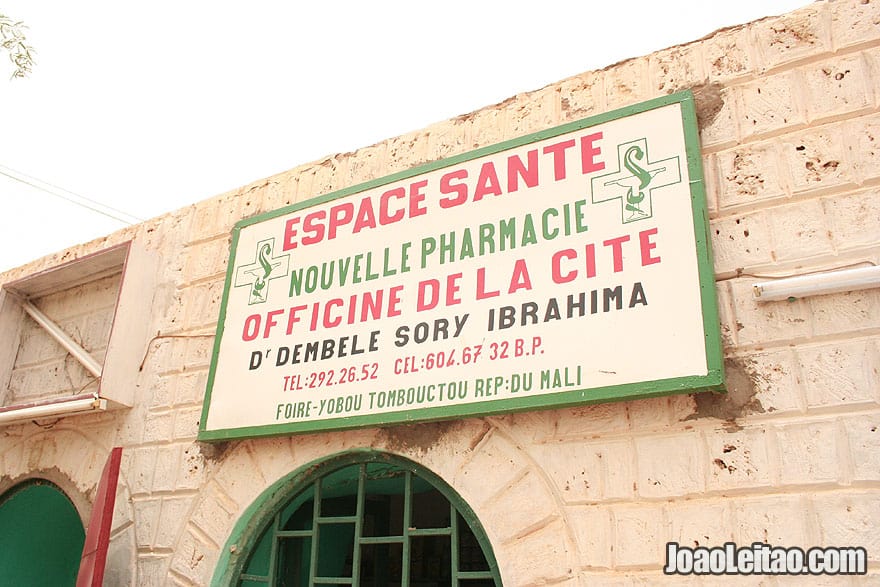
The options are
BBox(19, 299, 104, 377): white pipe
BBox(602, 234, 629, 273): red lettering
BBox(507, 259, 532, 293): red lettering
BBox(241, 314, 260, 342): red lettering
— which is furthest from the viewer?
BBox(19, 299, 104, 377): white pipe

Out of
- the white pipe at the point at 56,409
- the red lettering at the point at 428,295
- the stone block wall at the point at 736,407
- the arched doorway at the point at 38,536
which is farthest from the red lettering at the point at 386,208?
the arched doorway at the point at 38,536

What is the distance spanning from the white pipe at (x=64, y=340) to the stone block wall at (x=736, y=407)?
4.83 ft

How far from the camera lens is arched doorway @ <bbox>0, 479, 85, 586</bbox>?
506 cm

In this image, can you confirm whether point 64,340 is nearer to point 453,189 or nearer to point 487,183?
point 453,189

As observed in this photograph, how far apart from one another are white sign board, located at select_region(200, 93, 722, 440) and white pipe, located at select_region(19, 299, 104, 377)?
1087mm

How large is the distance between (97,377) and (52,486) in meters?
0.79

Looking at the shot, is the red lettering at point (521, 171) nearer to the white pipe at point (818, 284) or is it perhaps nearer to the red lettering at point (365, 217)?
the red lettering at point (365, 217)

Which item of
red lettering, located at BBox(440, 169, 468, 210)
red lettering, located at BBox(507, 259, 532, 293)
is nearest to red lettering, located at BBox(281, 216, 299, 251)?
red lettering, located at BBox(440, 169, 468, 210)

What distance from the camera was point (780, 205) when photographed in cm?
288

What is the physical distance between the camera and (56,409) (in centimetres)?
443

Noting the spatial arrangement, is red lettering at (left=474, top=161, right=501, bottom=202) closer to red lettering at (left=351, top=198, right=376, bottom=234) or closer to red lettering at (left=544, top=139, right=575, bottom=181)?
red lettering at (left=544, top=139, right=575, bottom=181)

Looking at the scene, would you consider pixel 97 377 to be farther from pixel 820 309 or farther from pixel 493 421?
pixel 820 309

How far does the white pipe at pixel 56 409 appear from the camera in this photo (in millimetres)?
4355

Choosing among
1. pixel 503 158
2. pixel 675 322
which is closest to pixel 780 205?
pixel 675 322
